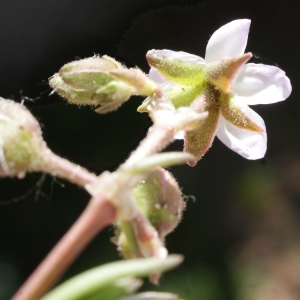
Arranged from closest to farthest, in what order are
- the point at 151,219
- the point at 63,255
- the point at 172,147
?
1. the point at 63,255
2. the point at 151,219
3. the point at 172,147

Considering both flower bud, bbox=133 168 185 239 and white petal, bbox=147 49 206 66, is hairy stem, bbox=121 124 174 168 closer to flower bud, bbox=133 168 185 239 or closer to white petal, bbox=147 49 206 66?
flower bud, bbox=133 168 185 239

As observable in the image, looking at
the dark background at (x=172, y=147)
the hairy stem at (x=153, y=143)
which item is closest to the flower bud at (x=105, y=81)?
the hairy stem at (x=153, y=143)

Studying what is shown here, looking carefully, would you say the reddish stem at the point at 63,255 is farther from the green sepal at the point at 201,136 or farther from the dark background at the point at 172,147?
the dark background at the point at 172,147

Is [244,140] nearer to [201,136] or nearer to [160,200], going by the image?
[201,136]

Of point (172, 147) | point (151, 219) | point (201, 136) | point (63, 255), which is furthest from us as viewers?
point (172, 147)

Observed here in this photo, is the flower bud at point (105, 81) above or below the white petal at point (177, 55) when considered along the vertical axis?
above

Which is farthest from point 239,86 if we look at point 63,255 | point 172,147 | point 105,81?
point 172,147
